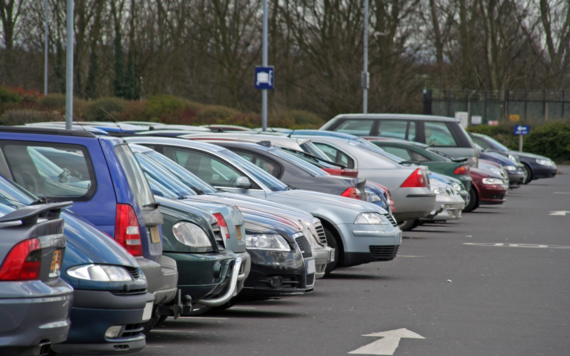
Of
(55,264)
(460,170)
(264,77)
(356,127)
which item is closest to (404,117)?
(356,127)

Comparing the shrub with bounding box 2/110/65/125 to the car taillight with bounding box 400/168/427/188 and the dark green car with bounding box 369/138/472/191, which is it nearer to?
the dark green car with bounding box 369/138/472/191

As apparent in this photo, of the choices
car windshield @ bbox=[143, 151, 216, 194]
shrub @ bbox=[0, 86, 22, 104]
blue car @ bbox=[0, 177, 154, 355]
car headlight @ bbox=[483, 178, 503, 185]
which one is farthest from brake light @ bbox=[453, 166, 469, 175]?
shrub @ bbox=[0, 86, 22, 104]

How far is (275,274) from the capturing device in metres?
7.67

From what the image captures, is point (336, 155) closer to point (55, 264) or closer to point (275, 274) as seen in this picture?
point (275, 274)

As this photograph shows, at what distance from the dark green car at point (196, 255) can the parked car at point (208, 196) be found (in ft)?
2.54

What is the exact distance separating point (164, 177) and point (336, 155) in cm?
746

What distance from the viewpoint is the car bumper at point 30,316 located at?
3824mm

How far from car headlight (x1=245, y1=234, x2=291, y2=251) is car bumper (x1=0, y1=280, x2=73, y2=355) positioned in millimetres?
3676

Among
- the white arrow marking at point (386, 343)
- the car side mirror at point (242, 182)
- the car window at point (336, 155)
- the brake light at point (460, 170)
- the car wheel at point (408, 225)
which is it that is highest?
the car window at point (336, 155)

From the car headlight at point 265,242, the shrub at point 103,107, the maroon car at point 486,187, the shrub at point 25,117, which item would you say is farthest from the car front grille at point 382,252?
the shrub at point 103,107

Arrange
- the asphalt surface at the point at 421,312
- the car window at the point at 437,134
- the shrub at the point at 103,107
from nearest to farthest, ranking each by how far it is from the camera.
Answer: the asphalt surface at the point at 421,312, the car window at the point at 437,134, the shrub at the point at 103,107

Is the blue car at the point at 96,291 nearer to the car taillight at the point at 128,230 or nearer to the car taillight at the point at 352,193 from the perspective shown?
the car taillight at the point at 128,230

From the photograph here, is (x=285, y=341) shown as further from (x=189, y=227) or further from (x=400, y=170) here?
(x=400, y=170)

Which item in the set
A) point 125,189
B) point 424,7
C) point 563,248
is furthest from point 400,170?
point 424,7
